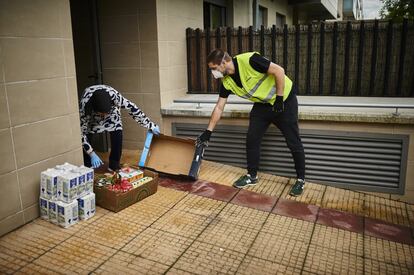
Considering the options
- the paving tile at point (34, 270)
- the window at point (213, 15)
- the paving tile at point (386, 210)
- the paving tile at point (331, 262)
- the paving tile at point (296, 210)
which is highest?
the window at point (213, 15)

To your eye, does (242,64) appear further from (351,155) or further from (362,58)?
(362,58)

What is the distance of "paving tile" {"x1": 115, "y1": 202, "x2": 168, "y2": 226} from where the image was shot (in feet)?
11.6

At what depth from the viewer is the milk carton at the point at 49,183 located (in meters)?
3.35

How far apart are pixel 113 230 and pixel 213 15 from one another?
5368mm

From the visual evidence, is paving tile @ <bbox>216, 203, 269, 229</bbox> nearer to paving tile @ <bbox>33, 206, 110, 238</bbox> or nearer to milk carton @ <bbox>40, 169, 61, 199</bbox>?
paving tile @ <bbox>33, 206, 110, 238</bbox>

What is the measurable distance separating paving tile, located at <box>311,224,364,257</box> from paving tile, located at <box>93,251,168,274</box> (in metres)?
1.34

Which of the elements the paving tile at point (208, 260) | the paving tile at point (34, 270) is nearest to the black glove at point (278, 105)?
the paving tile at point (208, 260)

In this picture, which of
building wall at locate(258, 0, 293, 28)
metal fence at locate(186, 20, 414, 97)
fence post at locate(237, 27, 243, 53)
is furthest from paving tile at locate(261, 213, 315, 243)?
building wall at locate(258, 0, 293, 28)

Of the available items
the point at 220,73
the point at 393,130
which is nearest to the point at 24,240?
the point at 220,73

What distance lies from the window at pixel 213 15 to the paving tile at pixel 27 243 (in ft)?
16.3

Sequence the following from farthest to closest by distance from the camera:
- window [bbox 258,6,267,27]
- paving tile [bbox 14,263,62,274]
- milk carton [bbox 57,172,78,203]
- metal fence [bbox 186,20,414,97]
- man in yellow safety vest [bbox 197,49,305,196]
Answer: window [bbox 258,6,267,27], metal fence [bbox 186,20,414,97], man in yellow safety vest [bbox 197,49,305,196], milk carton [bbox 57,172,78,203], paving tile [bbox 14,263,62,274]

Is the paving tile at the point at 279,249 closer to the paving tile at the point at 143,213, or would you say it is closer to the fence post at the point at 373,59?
the paving tile at the point at 143,213

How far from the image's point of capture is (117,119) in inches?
177

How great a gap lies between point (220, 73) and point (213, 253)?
1995mm
